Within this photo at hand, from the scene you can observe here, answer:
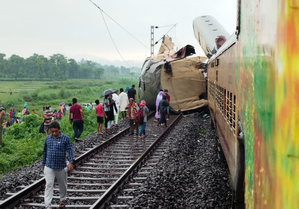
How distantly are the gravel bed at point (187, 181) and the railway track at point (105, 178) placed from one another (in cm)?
38

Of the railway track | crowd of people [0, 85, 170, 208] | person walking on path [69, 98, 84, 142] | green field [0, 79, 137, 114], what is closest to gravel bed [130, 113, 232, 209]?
the railway track

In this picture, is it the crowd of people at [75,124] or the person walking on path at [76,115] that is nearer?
the crowd of people at [75,124]

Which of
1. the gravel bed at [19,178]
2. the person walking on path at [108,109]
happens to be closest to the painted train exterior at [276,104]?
the gravel bed at [19,178]

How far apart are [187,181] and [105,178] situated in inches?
75.4

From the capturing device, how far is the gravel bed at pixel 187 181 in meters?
6.05

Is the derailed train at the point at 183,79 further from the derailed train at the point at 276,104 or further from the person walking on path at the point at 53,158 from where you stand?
the derailed train at the point at 276,104

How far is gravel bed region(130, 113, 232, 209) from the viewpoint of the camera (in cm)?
605

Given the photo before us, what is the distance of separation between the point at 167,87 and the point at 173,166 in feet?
38.3

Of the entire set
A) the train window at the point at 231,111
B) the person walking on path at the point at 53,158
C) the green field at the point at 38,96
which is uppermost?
the train window at the point at 231,111

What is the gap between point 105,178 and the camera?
774 cm

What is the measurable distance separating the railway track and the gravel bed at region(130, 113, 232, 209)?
0.38 meters

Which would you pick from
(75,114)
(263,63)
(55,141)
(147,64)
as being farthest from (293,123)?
(147,64)

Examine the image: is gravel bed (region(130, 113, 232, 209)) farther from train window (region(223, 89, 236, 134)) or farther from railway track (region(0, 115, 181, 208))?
train window (region(223, 89, 236, 134))

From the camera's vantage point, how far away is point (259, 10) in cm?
249
